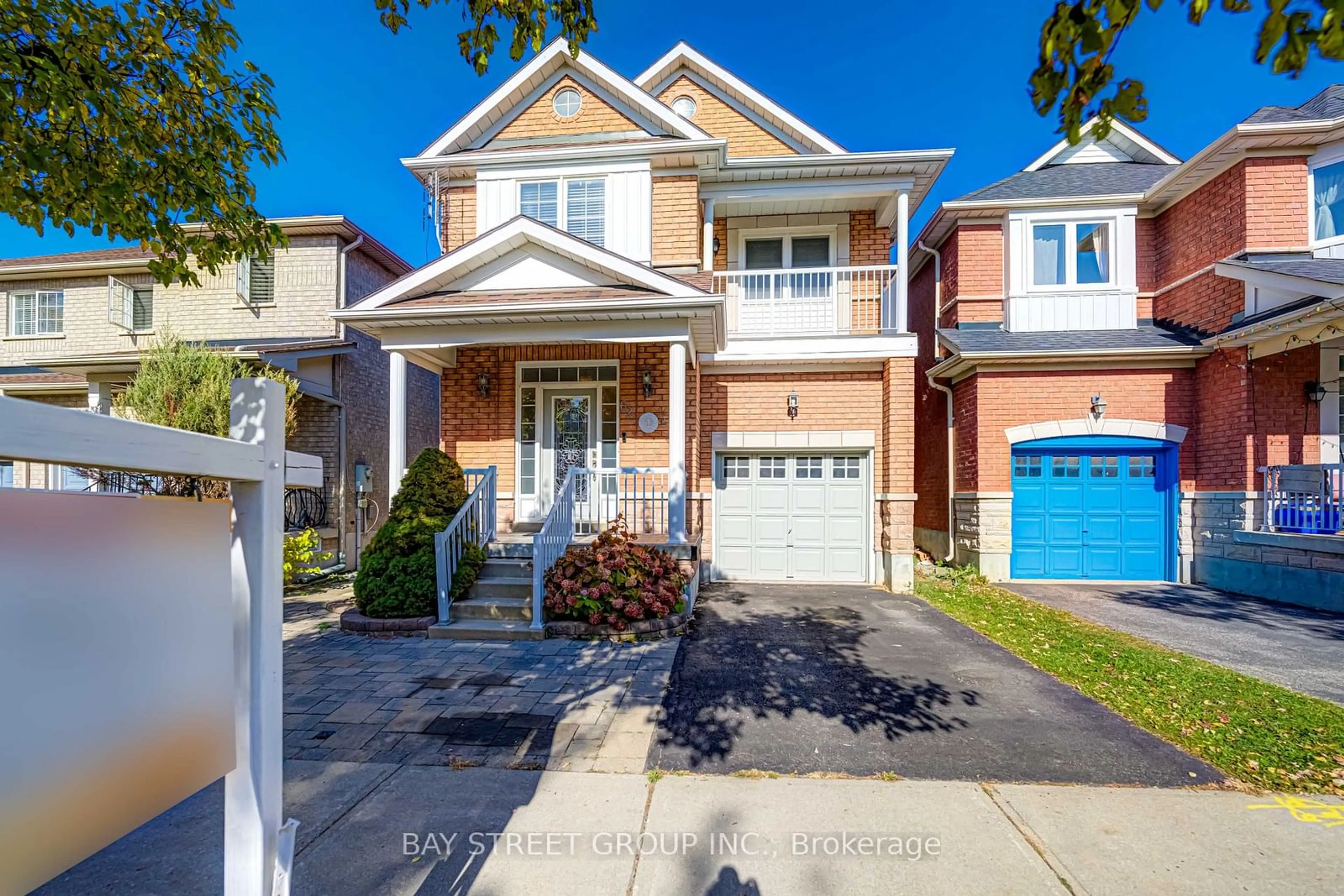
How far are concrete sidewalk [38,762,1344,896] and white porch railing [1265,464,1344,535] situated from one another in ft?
23.1

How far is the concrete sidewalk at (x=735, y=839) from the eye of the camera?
2.49 m

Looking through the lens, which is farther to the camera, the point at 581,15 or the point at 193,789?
the point at 581,15

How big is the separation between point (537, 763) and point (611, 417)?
20.5 ft

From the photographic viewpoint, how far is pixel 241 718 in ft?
5.06

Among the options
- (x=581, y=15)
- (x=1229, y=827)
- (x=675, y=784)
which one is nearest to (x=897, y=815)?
(x=675, y=784)

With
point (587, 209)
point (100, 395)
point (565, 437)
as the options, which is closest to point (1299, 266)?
point (587, 209)


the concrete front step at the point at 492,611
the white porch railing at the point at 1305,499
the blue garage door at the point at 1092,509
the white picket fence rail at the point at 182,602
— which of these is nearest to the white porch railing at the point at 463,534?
the concrete front step at the point at 492,611

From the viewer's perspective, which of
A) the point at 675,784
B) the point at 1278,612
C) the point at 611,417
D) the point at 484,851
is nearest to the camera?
the point at 484,851

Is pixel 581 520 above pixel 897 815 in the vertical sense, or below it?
above

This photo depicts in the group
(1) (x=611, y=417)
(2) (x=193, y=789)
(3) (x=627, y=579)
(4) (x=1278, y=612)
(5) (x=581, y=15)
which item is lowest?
(4) (x=1278, y=612)

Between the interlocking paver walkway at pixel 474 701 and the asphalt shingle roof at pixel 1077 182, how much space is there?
403 inches

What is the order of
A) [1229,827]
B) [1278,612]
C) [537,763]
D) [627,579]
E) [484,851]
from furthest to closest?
[1278,612], [627,579], [537,763], [1229,827], [484,851]

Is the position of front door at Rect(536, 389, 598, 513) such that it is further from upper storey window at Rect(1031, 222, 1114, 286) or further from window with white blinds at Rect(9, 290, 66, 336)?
window with white blinds at Rect(9, 290, 66, 336)

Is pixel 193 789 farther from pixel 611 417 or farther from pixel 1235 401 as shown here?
pixel 1235 401
